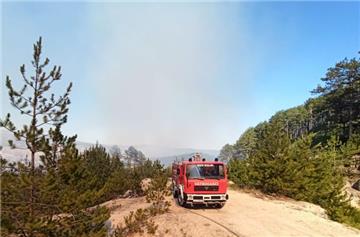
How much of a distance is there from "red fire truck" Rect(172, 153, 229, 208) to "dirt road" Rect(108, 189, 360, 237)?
0.77 meters

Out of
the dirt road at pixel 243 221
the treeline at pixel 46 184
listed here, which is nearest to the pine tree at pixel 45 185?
the treeline at pixel 46 184

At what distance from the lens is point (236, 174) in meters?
43.3

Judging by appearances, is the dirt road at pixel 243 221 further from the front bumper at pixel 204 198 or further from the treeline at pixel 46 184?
the treeline at pixel 46 184

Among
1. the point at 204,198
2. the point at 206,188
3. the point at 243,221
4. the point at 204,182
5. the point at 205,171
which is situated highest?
the point at 205,171

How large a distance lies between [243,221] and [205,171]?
12.2 feet

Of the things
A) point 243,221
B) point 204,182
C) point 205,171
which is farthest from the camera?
point 205,171

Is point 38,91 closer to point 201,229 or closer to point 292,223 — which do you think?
point 201,229

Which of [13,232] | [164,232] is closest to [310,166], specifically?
[164,232]

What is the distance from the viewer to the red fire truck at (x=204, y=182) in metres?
22.5

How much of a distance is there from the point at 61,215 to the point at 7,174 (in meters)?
2.77

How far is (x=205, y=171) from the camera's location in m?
22.9

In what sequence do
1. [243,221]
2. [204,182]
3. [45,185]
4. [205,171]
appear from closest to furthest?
[45,185] → [243,221] → [204,182] → [205,171]

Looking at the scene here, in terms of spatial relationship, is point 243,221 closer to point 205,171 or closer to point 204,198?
point 204,198

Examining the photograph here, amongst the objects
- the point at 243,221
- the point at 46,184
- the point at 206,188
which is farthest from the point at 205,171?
the point at 46,184
